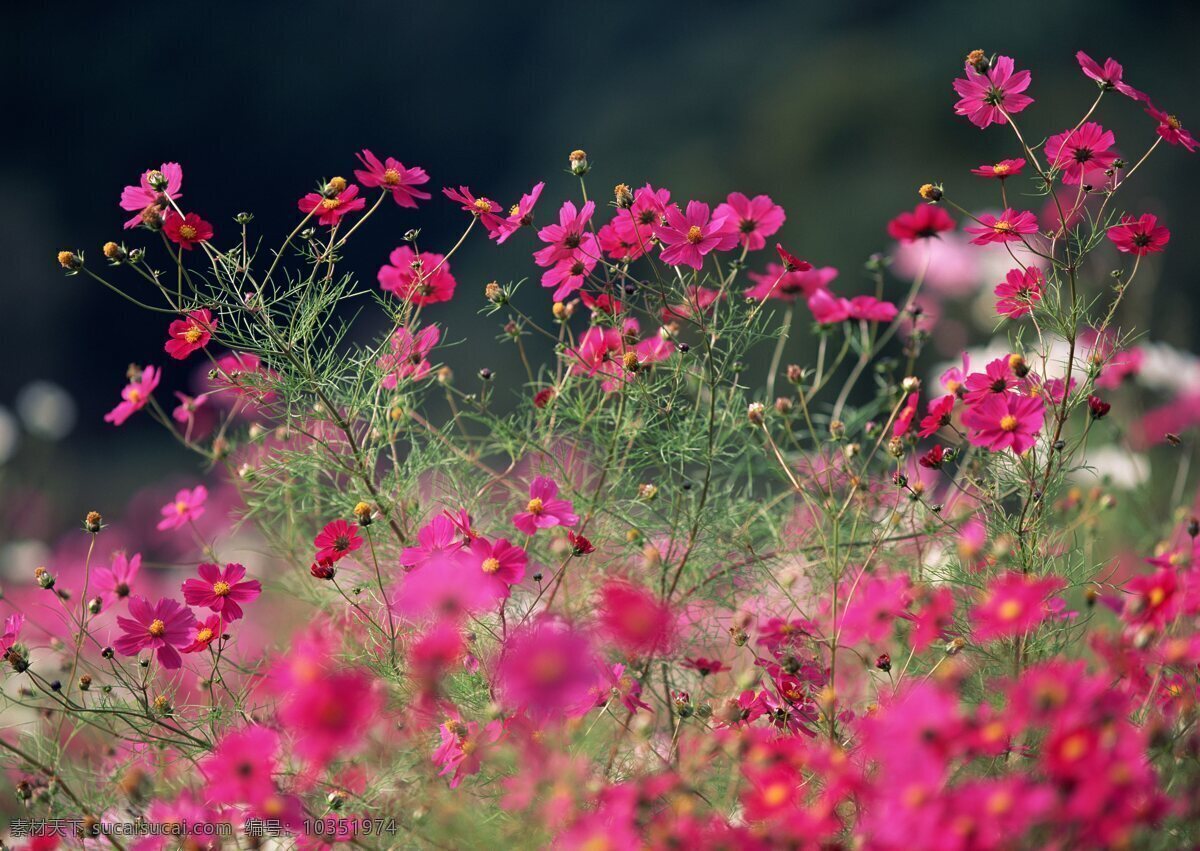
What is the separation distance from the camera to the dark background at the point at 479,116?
373cm

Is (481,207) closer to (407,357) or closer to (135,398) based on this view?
(407,357)

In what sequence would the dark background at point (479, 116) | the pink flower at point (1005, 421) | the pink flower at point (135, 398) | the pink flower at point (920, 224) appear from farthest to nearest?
1. the dark background at point (479, 116)
2. the pink flower at point (135, 398)
3. the pink flower at point (920, 224)
4. the pink flower at point (1005, 421)

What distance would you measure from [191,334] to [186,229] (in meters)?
0.08

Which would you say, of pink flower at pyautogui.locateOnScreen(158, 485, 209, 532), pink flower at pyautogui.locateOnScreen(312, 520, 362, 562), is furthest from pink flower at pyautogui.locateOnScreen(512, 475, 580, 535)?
pink flower at pyautogui.locateOnScreen(158, 485, 209, 532)

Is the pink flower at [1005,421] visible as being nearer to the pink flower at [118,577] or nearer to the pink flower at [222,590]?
the pink flower at [222,590]

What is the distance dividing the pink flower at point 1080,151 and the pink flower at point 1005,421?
19cm

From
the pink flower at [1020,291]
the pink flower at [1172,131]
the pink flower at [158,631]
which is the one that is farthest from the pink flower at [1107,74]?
the pink flower at [158,631]

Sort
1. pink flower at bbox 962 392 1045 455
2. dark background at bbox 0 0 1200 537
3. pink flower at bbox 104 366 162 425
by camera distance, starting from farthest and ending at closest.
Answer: dark background at bbox 0 0 1200 537 < pink flower at bbox 104 366 162 425 < pink flower at bbox 962 392 1045 455

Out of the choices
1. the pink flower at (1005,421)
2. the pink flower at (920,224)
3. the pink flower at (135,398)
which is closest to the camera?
the pink flower at (1005,421)

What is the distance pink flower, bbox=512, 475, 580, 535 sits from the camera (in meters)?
0.77

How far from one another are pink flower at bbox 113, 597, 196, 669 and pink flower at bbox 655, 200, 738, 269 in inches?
18.3

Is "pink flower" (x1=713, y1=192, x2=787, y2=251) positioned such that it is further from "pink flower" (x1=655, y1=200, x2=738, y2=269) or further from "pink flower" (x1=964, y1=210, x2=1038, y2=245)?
"pink flower" (x1=964, y1=210, x2=1038, y2=245)

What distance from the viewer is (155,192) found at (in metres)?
0.80

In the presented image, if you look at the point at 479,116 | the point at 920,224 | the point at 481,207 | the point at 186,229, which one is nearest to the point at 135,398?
the point at 186,229
